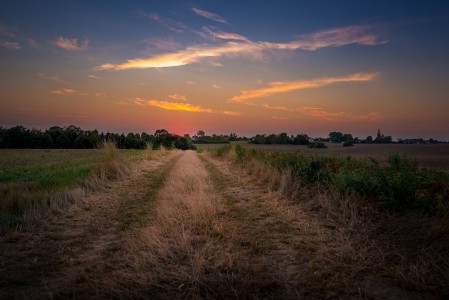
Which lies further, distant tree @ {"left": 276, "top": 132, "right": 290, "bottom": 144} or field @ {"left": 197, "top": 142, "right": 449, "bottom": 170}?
distant tree @ {"left": 276, "top": 132, "right": 290, "bottom": 144}

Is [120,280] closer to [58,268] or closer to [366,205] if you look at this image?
[58,268]

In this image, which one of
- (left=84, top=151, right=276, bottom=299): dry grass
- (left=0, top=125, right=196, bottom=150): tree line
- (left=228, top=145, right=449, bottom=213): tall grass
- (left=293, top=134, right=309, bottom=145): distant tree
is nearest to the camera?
(left=84, top=151, right=276, bottom=299): dry grass

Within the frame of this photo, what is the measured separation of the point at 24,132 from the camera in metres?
83.0

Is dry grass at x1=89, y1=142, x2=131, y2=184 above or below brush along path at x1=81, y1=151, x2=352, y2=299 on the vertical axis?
above

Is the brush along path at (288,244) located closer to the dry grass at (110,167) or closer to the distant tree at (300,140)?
the dry grass at (110,167)

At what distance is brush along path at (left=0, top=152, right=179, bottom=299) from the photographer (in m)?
3.99

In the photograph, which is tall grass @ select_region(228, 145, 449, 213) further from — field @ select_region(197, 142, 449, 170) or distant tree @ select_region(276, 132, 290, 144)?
distant tree @ select_region(276, 132, 290, 144)

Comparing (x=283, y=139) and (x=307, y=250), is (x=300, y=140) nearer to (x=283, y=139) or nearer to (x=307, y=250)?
(x=283, y=139)

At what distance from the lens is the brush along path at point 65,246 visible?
399cm

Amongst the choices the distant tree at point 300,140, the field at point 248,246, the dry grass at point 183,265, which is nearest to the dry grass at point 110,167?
the field at point 248,246

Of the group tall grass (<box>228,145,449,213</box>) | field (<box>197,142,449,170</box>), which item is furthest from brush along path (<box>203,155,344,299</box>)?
field (<box>197,142,449,170</box>)

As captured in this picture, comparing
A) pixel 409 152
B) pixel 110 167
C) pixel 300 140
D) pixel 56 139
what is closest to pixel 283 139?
pixel 300 140

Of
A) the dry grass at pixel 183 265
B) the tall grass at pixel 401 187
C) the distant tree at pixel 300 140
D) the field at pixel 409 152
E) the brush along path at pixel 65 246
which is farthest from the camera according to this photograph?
the distant tree at pixel 300 140

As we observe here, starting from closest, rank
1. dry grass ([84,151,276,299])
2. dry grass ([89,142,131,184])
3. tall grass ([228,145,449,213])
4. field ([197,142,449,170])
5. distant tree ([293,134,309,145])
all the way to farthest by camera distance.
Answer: dry grass ([84,151,276,299]) → tall grass ([228,145,449,213]) → dry grass ([89,142,131,184]) → field ([197,142,449,170]) → distant tree ([293,134,309,145])
